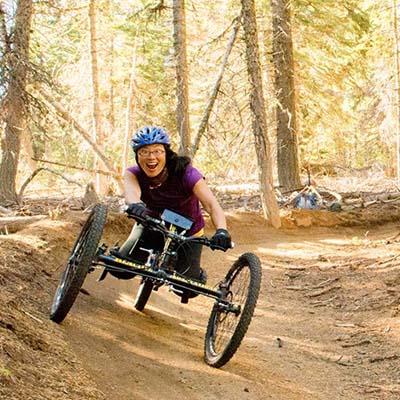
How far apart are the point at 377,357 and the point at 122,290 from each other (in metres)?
3.36

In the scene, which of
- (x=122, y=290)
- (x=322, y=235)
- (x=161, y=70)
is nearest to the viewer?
(x=122, y=290)

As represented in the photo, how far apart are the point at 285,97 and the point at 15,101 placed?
383 inches

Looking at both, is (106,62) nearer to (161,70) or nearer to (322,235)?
(161,70)

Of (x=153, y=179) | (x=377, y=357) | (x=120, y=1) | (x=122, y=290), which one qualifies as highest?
(x=120, y=1)

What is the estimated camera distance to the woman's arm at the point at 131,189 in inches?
223

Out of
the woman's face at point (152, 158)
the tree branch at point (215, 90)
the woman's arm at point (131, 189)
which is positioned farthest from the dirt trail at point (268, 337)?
the tree branch at point (215, 90)

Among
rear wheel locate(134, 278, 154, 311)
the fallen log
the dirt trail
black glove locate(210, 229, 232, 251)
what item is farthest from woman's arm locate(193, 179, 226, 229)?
the fallen log

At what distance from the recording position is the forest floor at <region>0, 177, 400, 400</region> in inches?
168

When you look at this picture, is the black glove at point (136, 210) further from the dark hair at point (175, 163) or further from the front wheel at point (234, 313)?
the front wheel at point (234, 313)

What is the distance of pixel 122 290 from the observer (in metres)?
7.91

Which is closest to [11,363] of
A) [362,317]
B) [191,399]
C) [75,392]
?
[75,392]

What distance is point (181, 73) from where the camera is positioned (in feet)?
48.5

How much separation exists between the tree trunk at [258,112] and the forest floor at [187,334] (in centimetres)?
311

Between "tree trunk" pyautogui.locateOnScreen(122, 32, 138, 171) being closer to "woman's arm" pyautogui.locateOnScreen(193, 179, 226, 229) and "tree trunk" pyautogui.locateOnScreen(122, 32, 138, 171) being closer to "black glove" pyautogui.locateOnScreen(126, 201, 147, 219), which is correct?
"woman's arm" pyautogui.locateOnScreen(193, 179, 226, 229)
